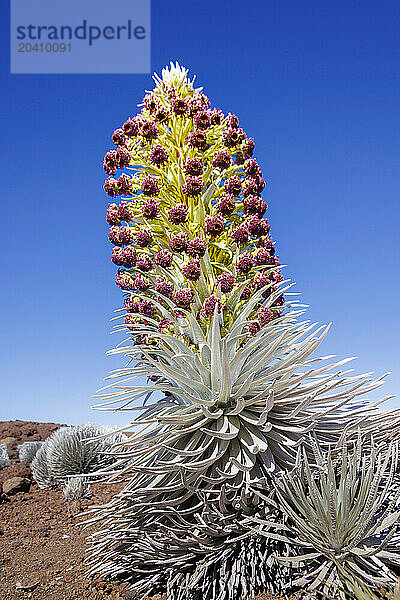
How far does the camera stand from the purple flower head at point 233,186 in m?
3.44

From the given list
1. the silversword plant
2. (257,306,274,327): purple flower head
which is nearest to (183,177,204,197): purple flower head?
(257,306,274,327): purple flower head

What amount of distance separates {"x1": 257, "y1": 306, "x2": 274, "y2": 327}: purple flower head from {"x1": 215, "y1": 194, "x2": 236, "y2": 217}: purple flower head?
66cm

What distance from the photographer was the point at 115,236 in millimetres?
3512

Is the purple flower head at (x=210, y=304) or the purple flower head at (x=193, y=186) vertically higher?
the purple flower head at (x=193, y=186)

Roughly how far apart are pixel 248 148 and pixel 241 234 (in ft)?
2.21

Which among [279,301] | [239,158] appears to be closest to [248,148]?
[239,158]

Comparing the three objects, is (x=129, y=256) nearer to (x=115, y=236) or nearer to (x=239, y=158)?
(x=115, y=236)

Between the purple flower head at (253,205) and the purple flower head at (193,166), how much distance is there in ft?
1.18

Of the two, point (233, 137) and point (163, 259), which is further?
point (233, 137)

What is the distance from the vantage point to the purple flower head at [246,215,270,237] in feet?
11.1

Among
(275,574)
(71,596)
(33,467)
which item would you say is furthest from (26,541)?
(275,574)

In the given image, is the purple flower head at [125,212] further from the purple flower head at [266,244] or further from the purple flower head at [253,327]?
the purple flower head at [253,327]

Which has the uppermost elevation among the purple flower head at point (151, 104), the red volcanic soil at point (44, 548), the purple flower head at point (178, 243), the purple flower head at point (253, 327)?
the purple flower head at point (151, 104)

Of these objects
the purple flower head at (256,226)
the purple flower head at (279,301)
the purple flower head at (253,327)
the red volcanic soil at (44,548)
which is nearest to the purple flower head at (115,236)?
the purple flower head at (256,226)
